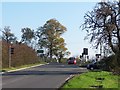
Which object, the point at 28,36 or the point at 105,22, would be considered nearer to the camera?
the point at 105,22

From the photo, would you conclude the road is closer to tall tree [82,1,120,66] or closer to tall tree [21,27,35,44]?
tall tree [82,1,120,66]

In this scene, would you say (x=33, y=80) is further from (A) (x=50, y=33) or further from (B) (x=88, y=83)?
(A) (x=50, y=33)

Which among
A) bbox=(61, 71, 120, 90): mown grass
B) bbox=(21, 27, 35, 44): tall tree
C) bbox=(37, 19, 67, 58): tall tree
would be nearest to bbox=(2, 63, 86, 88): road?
bbox=(61, 71, 120, 90): mown grass

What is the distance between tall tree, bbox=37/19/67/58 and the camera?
357ft

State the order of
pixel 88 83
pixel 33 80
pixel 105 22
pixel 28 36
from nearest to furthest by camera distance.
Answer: pixel 88 83 < pixel 33 80 < pixel 105 22 < pixel 28 36

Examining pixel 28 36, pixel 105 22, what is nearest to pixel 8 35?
pixel 28 36

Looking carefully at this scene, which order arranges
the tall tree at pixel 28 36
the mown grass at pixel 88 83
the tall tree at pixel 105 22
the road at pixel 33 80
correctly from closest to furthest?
the mown grass at pixel 88 83 < the road at pixel 33 80 < the tall tree at pixel 105 22 < the tall tree at pixel 28 36

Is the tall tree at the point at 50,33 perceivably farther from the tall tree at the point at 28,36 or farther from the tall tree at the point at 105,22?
the tall tree at the point at 105,22

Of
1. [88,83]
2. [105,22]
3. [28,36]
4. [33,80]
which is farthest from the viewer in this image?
[28,36]

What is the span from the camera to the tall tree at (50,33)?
109m

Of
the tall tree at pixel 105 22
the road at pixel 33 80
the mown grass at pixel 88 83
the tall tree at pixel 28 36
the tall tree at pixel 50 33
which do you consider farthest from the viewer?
the tall tree at pixel 28 36

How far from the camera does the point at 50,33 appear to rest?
359 feet

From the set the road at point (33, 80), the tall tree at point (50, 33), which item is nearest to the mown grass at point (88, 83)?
the road at point (33, 80)

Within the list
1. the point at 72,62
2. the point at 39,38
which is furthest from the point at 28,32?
the point at 72,62
